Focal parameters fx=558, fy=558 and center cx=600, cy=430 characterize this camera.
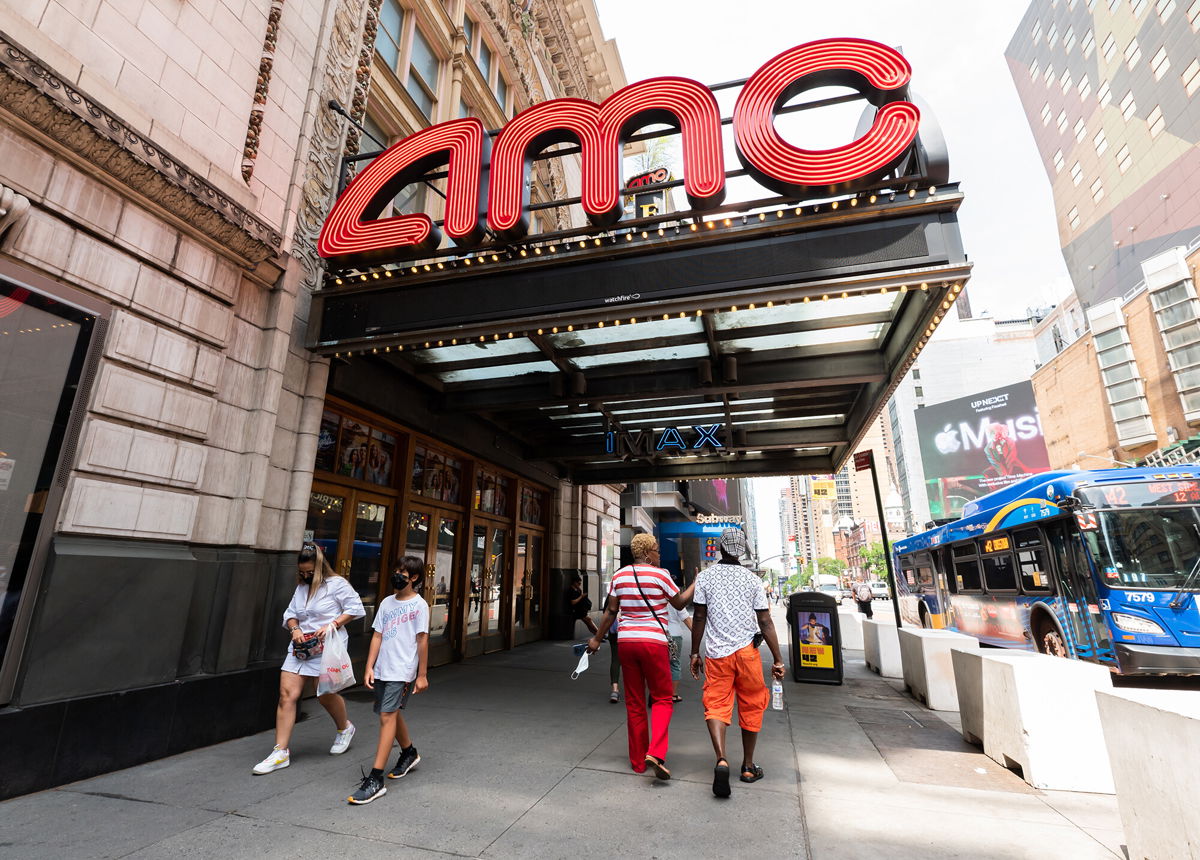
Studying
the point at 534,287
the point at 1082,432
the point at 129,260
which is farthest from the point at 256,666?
the point at 1082,432

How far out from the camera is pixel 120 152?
4777 millimetres

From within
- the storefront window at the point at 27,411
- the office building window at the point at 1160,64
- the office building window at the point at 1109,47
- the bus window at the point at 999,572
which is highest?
the office building window at the point at 1109,47

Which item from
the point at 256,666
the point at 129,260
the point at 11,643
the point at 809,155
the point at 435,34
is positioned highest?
the point at 435,34

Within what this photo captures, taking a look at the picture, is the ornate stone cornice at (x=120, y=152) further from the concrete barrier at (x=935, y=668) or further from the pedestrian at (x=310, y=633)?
the concrete barrier at (x=935, y=668)

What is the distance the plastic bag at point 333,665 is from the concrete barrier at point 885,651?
9.29 meters

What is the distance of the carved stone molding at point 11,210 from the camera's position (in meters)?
4.07

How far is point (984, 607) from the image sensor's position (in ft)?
40.7

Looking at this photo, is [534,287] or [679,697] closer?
[534,287]

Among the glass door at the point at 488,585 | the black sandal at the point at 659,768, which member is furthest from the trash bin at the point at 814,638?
the glass door at the point at 488,585

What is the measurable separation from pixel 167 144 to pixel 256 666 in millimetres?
5302

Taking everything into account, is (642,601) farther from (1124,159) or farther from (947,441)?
(947,441)

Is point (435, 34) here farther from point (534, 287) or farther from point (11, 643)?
point (11, 643)

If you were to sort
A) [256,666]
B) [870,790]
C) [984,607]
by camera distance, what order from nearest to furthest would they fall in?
[870,790] → [256,666] → [984,607]

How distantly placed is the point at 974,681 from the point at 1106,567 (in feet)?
16.2
